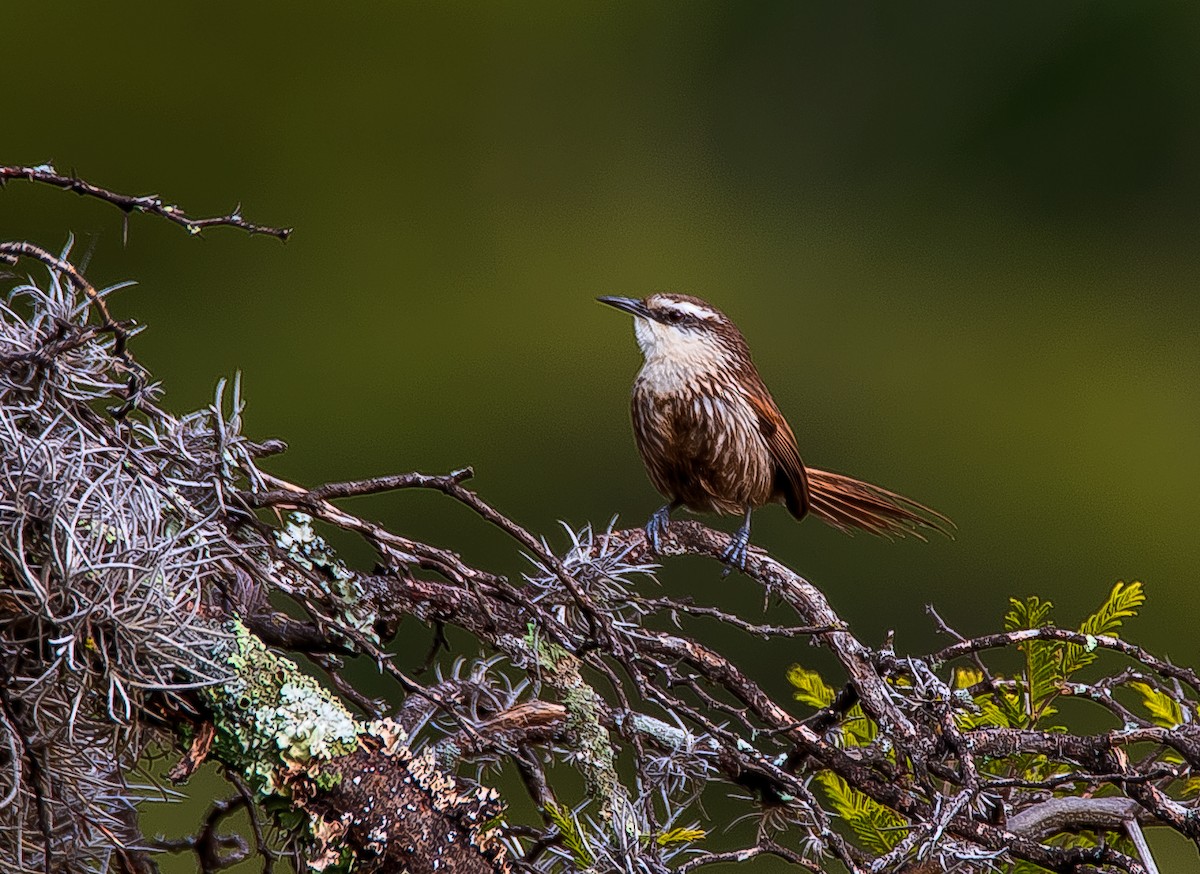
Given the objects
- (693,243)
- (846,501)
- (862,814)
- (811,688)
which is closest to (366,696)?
(862,814)

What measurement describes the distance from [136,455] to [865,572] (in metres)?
7.07

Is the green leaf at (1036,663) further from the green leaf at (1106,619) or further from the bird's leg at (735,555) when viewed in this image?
the bird's leg at (735,555)

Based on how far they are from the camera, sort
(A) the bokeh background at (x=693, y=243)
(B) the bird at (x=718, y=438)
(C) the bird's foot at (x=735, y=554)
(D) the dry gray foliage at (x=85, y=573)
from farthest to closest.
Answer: (A) the bokeh background at (x=693, y=243) → (B) the bird at (x=718, y=438) → (C) the bird's foot at (x=735, y=554) → (D) the dry gray foliage at (x=85, y=573)

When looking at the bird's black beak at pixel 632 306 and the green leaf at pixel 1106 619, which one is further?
the bird's black beak at pixel 632 306

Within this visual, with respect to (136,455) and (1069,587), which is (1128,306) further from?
(136,455)

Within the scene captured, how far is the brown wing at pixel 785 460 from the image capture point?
266 cm

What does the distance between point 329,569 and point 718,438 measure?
1442mm

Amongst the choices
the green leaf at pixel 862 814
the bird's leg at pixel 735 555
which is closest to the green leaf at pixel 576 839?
the green leaf at pixel 862 814

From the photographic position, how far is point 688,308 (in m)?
2.85

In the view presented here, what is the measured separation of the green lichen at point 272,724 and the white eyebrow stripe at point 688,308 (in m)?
1.77

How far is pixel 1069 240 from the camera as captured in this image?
34.0ft

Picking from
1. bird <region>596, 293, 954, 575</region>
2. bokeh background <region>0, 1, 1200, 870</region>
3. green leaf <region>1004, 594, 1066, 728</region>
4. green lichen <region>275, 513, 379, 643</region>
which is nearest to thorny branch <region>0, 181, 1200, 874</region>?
green lichen <region>275, 513, 379, 643</region>

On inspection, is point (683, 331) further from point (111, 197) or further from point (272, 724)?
point (272, 724)

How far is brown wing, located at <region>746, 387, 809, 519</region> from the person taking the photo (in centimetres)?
266
